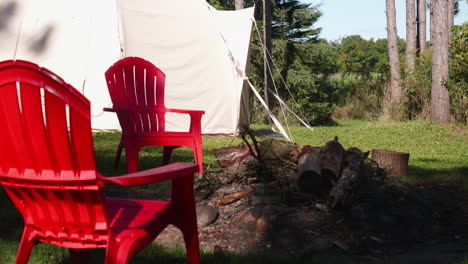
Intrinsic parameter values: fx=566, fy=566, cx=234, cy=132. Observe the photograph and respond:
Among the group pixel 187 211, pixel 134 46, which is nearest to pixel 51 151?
pixel 187 211

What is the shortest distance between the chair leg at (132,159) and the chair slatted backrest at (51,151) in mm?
2622

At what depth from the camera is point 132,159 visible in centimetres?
505

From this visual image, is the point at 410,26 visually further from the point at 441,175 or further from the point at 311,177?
the point at 311,177

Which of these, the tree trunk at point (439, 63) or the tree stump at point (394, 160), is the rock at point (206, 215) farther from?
the tree trunk at point (439, 63)

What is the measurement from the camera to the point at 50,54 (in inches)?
371

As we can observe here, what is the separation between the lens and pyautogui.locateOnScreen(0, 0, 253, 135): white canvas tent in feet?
30.6

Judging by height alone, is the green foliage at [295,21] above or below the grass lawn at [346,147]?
above

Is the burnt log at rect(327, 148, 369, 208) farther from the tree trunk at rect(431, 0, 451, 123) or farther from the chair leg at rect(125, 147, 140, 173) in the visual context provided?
the tree trunk at rect(431, 0, 451, 123)

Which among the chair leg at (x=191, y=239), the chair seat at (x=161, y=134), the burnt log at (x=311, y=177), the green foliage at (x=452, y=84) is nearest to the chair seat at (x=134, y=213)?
the chair leg at (x=191, y=239)

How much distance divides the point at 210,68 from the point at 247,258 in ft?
21.6

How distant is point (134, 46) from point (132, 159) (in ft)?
15.1

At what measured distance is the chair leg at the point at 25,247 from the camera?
7.66 feet

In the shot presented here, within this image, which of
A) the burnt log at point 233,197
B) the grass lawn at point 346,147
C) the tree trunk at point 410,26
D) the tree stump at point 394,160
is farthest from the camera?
the tree trunk at point 410,26

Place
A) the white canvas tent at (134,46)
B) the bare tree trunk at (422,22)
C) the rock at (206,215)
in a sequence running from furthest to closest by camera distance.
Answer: the bare tree trunk at (422,22) → the white canvas tent at (134,46) → the rock at (206,215)
